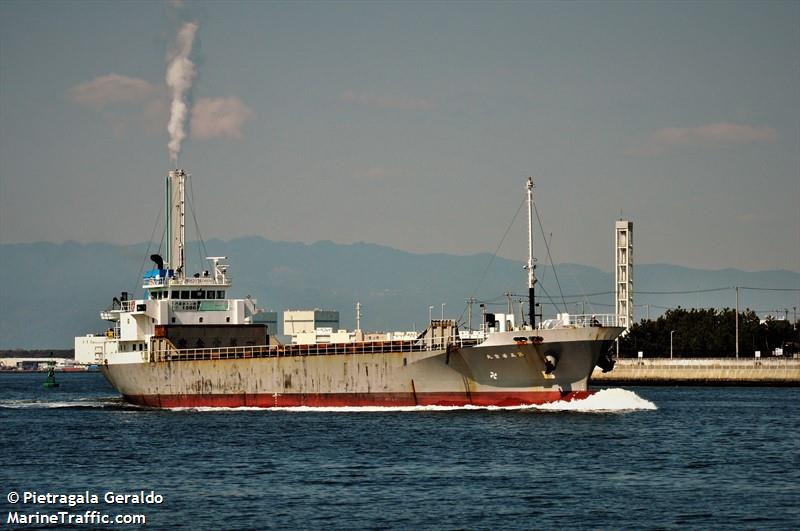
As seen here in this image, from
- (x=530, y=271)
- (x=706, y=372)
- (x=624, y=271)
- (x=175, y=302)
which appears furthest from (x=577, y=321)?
(x=624, y=271)

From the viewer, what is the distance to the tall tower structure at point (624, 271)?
14538 cm

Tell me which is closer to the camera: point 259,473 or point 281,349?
point 259,473

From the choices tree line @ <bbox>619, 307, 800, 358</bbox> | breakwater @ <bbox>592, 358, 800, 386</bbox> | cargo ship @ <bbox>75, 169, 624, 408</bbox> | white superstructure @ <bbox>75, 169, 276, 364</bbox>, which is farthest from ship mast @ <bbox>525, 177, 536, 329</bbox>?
tree line @ <bbox>619, 307, 800, 358</bbox>

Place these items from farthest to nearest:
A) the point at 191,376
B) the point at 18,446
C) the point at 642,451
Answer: the point at 191,376, the point at 18,446, the point at 642,451

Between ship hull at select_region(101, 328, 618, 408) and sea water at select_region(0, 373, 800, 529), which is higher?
ship hull at select_region(101, 328, 618, 408)

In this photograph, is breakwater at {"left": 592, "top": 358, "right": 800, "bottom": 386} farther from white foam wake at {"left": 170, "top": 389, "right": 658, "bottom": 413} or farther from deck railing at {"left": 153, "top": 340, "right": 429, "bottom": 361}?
deck railing at {"left": 153, "top": 340, "right": 429, "bottom": 361}

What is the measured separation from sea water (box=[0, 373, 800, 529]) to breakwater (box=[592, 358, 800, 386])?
43080 millimetres

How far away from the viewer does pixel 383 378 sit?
5991 cm

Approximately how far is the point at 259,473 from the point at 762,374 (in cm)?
7304

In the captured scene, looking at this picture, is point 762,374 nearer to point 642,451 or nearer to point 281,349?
point 281,349

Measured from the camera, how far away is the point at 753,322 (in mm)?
127875

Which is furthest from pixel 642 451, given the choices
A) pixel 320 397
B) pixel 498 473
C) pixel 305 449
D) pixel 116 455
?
pixel 320 397

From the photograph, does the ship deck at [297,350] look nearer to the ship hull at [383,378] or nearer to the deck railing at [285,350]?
the deck railing at [285,350]

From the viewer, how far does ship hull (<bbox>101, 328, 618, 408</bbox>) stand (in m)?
55.4
